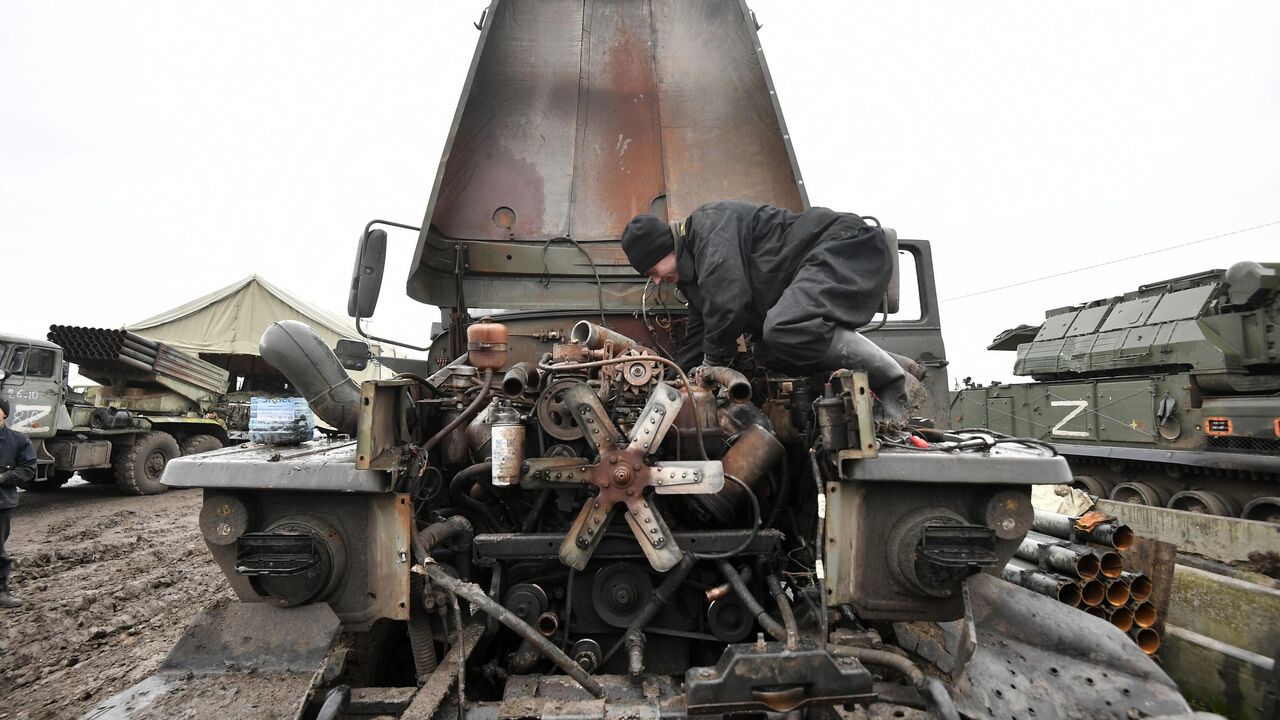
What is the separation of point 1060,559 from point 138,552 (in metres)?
8.04

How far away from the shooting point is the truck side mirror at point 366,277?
3.26m

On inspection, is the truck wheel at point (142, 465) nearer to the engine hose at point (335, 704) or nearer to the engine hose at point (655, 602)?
the engine hose at point (335, 704)

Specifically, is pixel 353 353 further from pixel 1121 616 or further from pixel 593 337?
pixel 1121 616

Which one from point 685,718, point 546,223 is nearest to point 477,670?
point 685,718

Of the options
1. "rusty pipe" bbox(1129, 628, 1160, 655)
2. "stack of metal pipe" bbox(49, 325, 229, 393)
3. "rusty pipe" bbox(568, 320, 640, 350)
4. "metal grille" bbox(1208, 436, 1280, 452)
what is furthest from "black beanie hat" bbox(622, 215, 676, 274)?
"stack of metal pipe" bbox(49, 325, 229, 393)

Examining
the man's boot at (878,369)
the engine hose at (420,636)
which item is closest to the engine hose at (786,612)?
the man's boot at (878,369)

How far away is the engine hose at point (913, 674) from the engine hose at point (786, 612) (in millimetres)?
129

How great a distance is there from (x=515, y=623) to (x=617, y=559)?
1.62ft

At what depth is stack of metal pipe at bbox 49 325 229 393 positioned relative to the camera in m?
11.8

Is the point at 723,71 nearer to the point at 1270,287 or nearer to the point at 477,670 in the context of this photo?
the point at 477,670

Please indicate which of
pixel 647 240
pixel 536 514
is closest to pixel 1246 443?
pixel 647 240

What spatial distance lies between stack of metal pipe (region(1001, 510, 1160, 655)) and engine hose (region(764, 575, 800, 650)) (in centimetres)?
151

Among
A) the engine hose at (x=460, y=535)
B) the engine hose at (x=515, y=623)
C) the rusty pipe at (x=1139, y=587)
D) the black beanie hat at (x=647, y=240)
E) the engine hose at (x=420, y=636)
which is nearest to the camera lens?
the engine hose at (x=515, y=623)

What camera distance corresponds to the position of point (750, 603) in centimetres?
204
